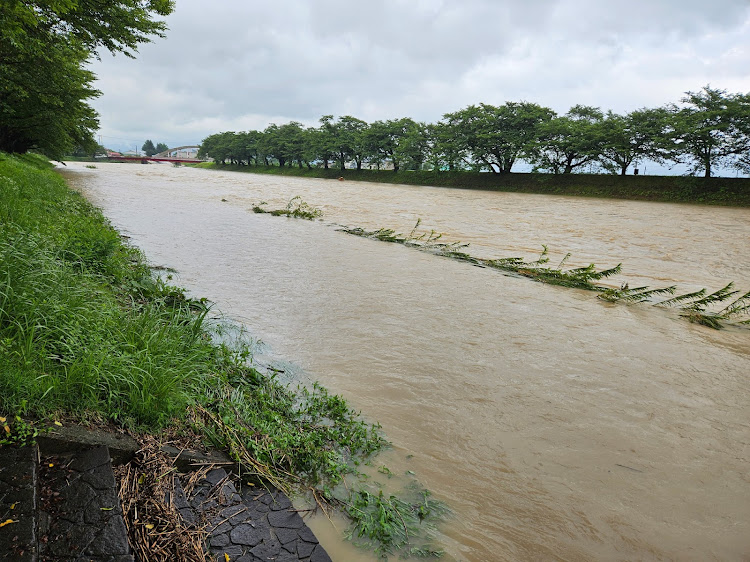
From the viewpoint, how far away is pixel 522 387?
4922 millimetres

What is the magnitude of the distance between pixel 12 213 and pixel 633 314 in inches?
401

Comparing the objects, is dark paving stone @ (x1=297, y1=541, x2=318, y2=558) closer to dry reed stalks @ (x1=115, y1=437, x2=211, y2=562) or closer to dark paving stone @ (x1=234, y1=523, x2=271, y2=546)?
dark paving stone @ (x1=234, y1=523, x2=271, y2=546)

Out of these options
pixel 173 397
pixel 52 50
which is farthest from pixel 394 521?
pixel 52 50

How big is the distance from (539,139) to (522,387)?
4773 cm

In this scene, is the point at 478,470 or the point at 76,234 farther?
the point at 76,234

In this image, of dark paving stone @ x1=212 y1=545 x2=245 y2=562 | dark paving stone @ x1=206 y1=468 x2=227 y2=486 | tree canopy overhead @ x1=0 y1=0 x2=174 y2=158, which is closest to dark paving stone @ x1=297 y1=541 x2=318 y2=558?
dark paving stone @ x1=212 y1=545 x2=245 y2=562

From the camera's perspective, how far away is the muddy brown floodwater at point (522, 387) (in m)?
3.04

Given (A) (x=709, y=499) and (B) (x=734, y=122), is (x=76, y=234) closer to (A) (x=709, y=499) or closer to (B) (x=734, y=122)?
(A) (x=709, y=499)

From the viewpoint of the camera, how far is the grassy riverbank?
33.4 meters

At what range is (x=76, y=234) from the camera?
7.05 m

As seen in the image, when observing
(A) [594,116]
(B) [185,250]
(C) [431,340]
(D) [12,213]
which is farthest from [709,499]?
(A) [594,116]

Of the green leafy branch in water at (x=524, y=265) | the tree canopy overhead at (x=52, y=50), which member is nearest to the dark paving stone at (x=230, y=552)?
the green leafy branch in water at (x=524, y=265)

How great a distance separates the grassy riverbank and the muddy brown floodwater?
2740 centimetres

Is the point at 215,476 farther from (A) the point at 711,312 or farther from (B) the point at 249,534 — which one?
(A) the point at 711,312
